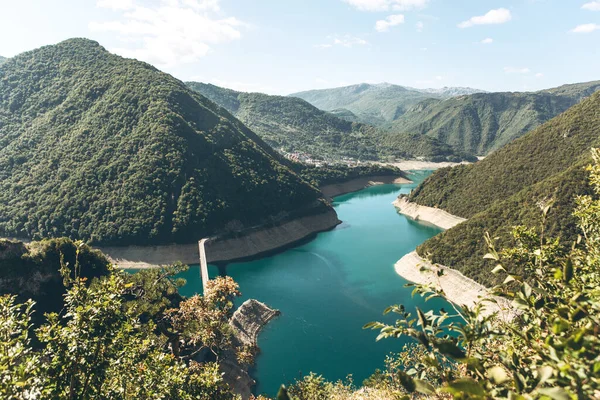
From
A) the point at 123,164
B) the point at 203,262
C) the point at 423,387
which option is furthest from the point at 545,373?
the point at 123,164

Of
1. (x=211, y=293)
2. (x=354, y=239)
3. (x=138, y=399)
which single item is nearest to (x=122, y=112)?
(x=354, y=239)

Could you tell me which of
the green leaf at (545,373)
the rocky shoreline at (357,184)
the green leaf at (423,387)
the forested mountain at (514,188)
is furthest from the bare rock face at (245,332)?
the rocky shoreline at (357,184)

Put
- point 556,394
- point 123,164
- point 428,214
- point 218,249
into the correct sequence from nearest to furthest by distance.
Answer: point 556,394, point 218,249, point 123,164, point 428,214

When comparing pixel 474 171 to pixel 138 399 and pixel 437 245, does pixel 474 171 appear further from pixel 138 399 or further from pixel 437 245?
pixel 138 399

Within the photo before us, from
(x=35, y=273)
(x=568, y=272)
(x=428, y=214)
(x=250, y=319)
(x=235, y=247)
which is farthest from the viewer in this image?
(x=428, y=214)

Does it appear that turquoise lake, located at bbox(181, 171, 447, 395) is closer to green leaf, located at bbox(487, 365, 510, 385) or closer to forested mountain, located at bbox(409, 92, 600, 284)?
forested mountain, located at bbox(409, 92, 600, 284)

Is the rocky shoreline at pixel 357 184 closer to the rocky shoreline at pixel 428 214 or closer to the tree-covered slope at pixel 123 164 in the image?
the rocky shoreline at pixel 428 214

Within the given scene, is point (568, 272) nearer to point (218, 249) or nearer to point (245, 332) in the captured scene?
point (245, 332)
